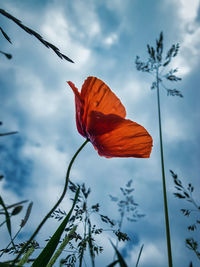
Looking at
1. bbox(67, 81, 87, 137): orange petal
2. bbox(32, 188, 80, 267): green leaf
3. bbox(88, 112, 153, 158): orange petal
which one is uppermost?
bbox(67, 81, 87, 137): orange petal

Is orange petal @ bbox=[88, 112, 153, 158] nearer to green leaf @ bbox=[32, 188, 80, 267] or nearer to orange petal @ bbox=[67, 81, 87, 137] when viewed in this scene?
orange petal @ bbox=[67, 81, 87, 137]

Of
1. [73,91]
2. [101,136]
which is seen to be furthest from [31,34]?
Answer: [101,136]

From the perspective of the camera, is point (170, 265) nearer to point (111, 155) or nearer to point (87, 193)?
point (111, 155)

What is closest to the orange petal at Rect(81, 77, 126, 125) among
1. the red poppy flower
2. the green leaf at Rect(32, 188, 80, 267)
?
the red poppy flower

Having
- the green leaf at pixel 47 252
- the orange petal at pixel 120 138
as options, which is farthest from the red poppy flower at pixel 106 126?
the green leaf at pixel 47 252

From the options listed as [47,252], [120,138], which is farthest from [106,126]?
[47,252]

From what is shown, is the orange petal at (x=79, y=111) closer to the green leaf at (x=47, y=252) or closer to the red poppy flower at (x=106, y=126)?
the red poppy flower at (x=106, y=126)

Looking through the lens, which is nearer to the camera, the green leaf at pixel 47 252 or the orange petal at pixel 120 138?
the green leaf at pixel 47 252

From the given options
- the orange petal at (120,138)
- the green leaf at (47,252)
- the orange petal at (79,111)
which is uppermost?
the orange petal at (79,111)
